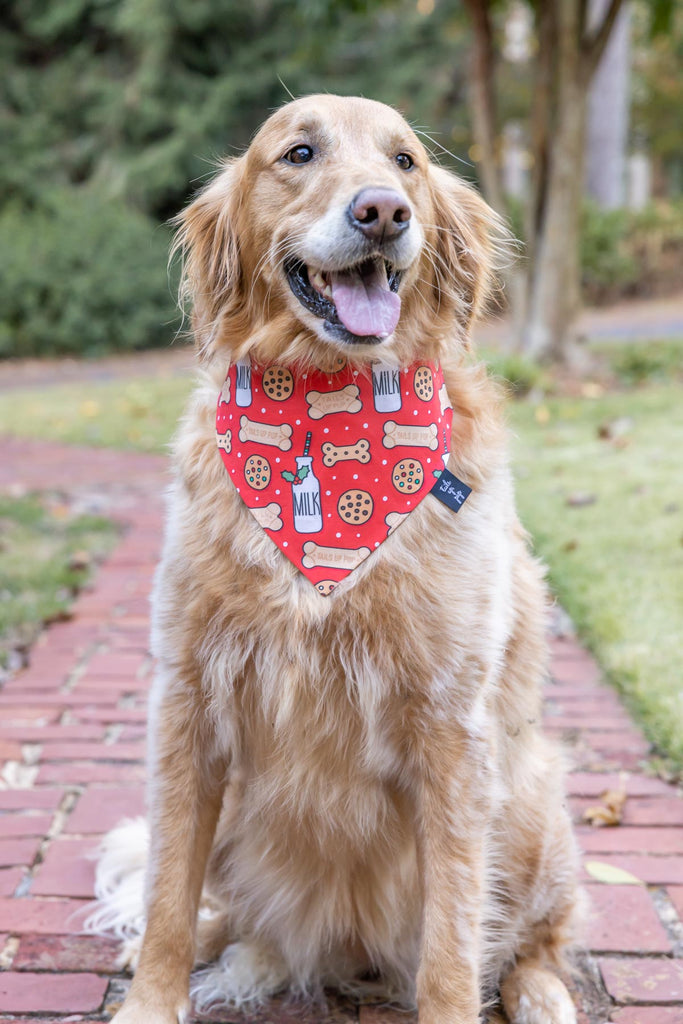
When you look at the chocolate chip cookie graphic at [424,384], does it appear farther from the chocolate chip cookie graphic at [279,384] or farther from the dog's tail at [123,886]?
the dog's tail at [123,886]

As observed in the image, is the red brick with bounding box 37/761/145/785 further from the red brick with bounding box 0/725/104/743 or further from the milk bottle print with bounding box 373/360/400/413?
the milk bottle print with bounding box 373/360/400/413

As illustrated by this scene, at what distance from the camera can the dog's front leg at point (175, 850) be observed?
7.14 feet

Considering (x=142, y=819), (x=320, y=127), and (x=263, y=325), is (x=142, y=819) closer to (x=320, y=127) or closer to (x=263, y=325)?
(x=263, y=325)

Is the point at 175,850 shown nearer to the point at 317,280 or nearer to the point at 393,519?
the point at 393,519

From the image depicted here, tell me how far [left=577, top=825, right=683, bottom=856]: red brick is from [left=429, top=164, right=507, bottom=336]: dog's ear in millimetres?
1473

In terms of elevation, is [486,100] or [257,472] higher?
[486,100]

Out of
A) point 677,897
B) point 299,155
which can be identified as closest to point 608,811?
point 677,897

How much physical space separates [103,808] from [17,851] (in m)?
0.29

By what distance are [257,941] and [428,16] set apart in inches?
735

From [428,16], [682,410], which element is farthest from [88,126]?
[682,410]

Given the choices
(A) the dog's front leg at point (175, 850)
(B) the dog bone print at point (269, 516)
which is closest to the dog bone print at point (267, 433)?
(B) the dog bone print at point (269, 516)

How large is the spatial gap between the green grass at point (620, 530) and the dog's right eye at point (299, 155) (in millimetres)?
2126

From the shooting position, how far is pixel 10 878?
2.71 meters

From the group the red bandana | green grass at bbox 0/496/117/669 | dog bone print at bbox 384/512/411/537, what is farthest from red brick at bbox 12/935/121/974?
green grass at bbox 0/496/117/669
